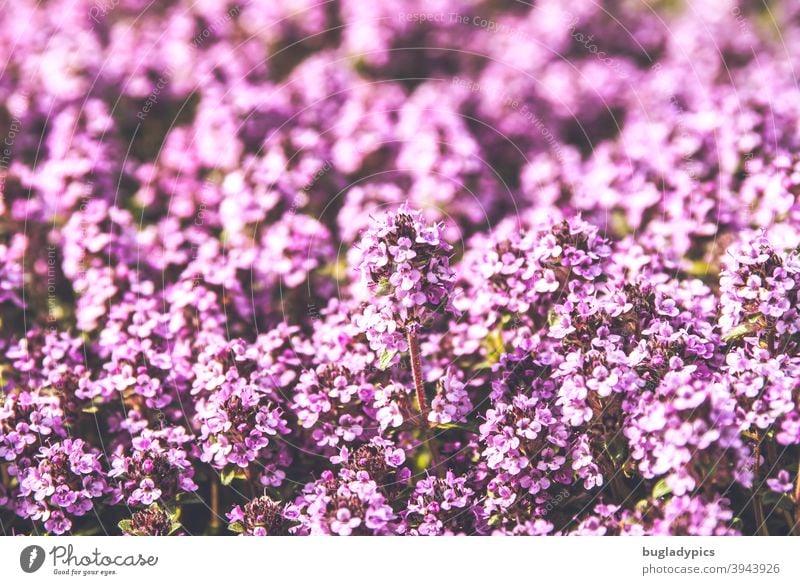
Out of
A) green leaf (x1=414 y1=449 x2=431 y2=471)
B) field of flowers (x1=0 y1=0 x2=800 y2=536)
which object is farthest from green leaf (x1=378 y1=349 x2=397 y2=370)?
green leaf (x1=414 y1=449 x2=431 y2=471)

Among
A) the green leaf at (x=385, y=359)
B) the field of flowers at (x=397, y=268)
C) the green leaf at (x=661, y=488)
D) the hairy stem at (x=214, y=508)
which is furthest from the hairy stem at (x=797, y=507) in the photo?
the hairy stem at (x=214, y=508)

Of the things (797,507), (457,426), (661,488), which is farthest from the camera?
(457,426)

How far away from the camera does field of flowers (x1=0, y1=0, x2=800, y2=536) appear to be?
3756mm

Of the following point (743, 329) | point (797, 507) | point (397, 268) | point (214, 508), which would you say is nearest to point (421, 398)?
point (397, 268)

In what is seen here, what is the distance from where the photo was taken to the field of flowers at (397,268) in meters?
3.76

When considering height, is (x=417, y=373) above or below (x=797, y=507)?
above

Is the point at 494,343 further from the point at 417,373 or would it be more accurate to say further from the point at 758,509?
the point at 758,509
